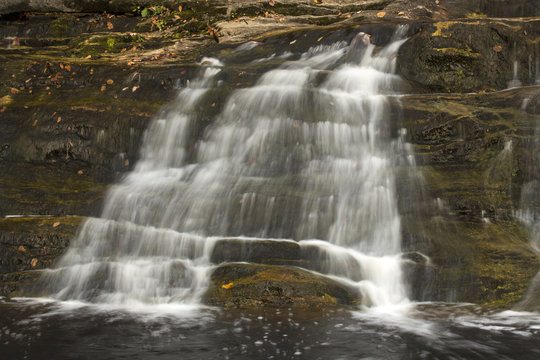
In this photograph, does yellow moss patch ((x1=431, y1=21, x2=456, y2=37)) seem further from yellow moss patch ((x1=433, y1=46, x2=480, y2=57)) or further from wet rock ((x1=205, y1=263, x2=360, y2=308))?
wet rock ((x1=205, y1=263, x2=360, y2=308))

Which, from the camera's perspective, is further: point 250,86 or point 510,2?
point 510,2

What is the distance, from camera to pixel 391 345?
4.30 m

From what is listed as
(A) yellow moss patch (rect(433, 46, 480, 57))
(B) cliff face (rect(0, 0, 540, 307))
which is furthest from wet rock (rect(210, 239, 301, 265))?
(A) yellow moss patch (rect(433, 46, 480, 57))

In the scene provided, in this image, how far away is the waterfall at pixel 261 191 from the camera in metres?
5.89

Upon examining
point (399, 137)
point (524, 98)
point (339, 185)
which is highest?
point (524, 98)

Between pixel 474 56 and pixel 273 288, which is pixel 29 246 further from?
pixel 474 56

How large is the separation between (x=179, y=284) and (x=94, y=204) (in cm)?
225

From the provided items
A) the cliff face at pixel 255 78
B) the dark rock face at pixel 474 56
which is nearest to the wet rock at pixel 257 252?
the cliff face at pixel 255 78

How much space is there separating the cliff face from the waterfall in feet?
0.93

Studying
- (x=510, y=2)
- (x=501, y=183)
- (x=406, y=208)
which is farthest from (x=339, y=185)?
(x=510, y=2)

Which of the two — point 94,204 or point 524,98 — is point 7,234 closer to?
point 94,204

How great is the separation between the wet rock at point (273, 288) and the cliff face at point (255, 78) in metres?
0.03

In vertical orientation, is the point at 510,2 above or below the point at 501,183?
above

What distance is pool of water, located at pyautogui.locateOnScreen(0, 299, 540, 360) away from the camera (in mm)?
4133
